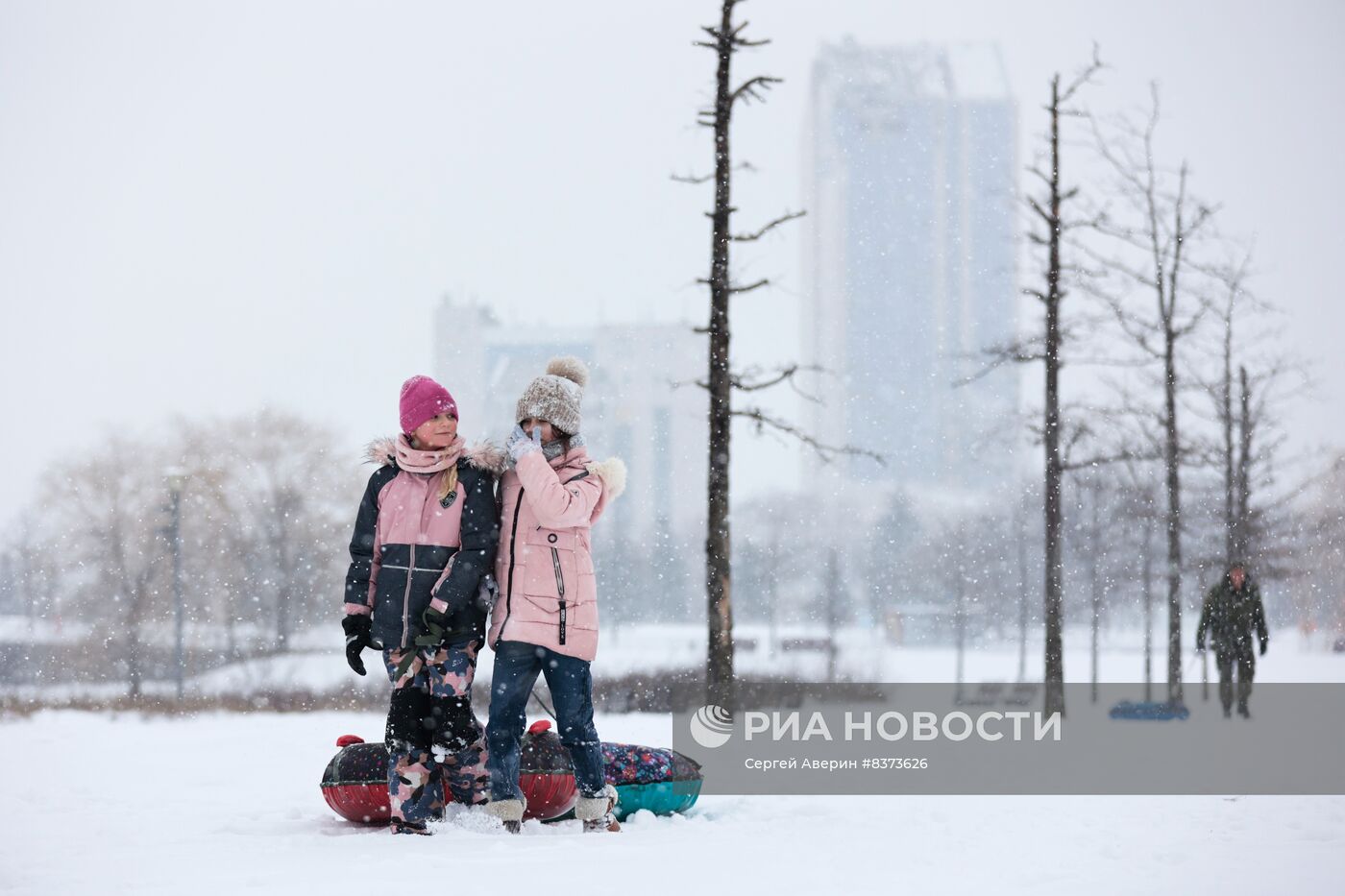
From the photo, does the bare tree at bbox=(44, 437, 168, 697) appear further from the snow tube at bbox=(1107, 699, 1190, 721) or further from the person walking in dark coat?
the person walking in dark coat

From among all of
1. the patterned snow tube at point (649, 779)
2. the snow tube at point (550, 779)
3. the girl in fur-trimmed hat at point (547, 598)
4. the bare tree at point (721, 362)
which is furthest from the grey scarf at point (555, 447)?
the bare tree at point (721, 362)

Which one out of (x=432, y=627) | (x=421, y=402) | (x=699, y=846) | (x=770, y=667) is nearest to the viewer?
(x=699, y=846)

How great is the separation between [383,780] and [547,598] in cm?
108

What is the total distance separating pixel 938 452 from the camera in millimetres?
125625

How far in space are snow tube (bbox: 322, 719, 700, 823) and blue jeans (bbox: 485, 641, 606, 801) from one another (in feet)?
0.95

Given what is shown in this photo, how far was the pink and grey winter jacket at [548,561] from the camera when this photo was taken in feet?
14.9

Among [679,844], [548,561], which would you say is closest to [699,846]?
[679,844]

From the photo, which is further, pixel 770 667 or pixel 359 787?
pixel 770 667

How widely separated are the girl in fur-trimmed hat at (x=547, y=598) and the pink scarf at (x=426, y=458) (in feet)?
0.77

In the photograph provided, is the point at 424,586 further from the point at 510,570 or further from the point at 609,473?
the point at 609,473

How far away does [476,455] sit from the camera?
4.73 m

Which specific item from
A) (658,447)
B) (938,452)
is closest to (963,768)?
(658,447)

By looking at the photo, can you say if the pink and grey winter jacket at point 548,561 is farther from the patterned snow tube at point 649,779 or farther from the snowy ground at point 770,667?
the snowy ground at point 770,667

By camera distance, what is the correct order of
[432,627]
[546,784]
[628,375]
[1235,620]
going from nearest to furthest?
[432,627]
[546,784]
[1235,620]
[628,375]
